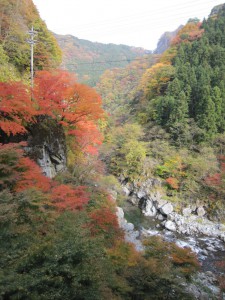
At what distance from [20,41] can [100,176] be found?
1199 centimetres

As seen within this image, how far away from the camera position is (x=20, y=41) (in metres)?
17.8

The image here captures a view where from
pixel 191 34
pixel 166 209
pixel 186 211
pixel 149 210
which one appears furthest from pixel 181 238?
pixel 191 34

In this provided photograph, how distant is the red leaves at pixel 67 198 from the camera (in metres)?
9.74

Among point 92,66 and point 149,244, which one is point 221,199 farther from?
point 92,66

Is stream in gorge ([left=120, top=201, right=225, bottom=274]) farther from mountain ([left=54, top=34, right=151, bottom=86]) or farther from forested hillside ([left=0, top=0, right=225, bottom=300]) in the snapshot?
mountain ([left=54, top=34, right=151, bottom=86])

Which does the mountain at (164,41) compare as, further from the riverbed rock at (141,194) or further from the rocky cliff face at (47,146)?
the rocky cliff face at (47,146)

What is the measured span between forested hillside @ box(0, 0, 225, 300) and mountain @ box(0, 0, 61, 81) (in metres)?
0.09

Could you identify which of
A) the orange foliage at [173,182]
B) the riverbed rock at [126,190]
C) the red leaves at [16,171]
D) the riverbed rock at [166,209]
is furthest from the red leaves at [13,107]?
the orange foliage at [173,182]

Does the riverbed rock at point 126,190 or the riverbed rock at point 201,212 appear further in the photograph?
the riverbed rock at point 126,190

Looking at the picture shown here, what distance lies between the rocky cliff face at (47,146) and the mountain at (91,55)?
1625 inches

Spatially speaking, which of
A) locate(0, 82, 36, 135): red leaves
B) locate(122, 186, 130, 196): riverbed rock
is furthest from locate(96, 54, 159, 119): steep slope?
locate(0, 82, 36, 135): red leaves

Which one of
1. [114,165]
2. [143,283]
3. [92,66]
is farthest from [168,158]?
[92,66]

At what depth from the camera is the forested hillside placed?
589 cm

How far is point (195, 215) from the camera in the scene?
2003cm
